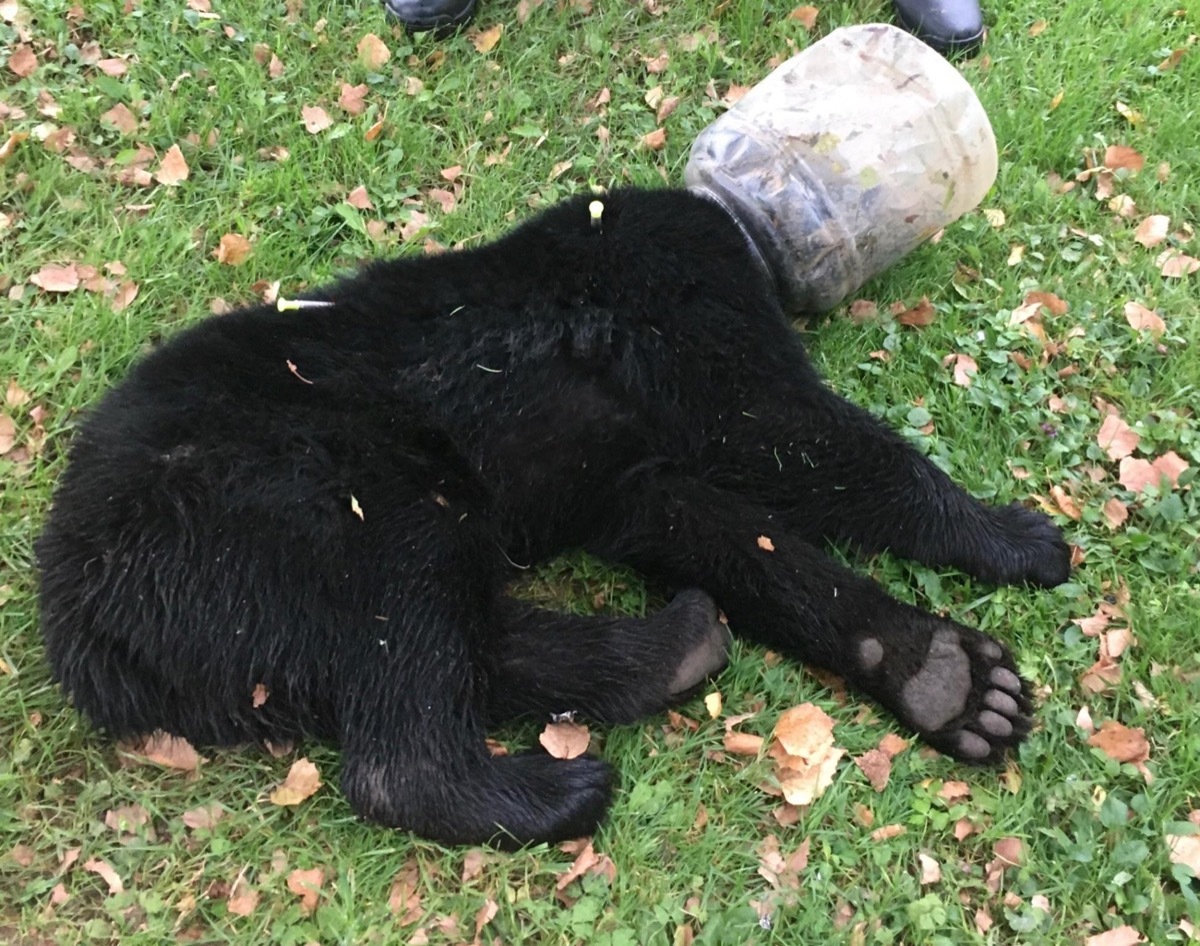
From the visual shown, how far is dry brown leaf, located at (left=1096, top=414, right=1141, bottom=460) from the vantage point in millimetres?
3479

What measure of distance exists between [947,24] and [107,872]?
472cm

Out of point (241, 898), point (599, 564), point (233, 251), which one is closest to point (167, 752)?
point (241, 898)

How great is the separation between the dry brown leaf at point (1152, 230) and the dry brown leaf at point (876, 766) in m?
2.55

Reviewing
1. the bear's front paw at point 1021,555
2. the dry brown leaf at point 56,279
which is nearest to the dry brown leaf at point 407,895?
the bear's front paw at point 1021,555

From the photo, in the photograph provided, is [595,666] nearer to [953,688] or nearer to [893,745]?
[893,745]

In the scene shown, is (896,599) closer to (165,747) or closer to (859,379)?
(859,379)

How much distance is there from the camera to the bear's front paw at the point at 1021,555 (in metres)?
3.13

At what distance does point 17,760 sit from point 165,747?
1.42ft

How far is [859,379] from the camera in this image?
3730mm

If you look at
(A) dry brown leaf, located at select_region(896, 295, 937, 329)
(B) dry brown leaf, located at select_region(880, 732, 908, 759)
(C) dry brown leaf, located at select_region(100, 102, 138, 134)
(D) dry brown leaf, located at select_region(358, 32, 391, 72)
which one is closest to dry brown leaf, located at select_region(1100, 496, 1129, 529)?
(A) dry brown leaf, located at select_region(896, 295, 937, 329)

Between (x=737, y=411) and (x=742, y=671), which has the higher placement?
(x=737, y=411)

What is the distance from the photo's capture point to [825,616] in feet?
9.81

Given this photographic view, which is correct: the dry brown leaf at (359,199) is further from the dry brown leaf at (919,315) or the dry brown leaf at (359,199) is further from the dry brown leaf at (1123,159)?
the dry brown leaf at (1123,159)

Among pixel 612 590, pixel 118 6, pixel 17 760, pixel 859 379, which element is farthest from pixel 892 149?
pixel 118 6
